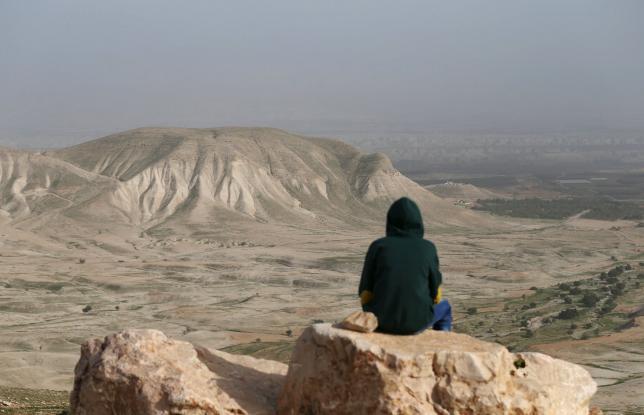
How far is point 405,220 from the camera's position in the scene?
988 centimetres

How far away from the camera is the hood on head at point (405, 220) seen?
389 inches

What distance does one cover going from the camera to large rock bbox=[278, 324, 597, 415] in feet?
30.1

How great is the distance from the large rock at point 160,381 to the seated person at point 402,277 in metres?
1.91

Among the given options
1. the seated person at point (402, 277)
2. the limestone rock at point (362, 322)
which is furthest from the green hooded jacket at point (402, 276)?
the limestone rock at point (362, 322)

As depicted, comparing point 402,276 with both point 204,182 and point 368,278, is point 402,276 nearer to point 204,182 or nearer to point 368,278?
point 368,278

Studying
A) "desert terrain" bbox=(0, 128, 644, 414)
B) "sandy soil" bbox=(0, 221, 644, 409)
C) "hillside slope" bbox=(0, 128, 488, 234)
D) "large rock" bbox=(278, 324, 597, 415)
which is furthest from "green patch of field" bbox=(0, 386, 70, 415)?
"hillside slope" bbox=(0, 128, 488, 234)

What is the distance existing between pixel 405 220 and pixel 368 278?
2.70 feet

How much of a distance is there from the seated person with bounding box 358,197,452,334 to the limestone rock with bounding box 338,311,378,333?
12 cm

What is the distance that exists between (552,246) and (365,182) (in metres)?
42.0

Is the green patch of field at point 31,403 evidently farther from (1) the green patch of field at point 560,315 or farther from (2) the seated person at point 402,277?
(1) the green patch of field at point 560,315

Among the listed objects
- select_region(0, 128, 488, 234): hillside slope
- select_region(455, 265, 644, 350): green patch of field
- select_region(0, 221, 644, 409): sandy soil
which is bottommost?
select_region(0, 221, 644, 409): sandy soil

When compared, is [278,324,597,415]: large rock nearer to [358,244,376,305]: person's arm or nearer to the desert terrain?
[358,244,376,305]: person's arm

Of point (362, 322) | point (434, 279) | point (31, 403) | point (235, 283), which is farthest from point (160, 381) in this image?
point (235, 283)

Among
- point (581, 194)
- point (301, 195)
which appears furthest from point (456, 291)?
point (581, 194)
